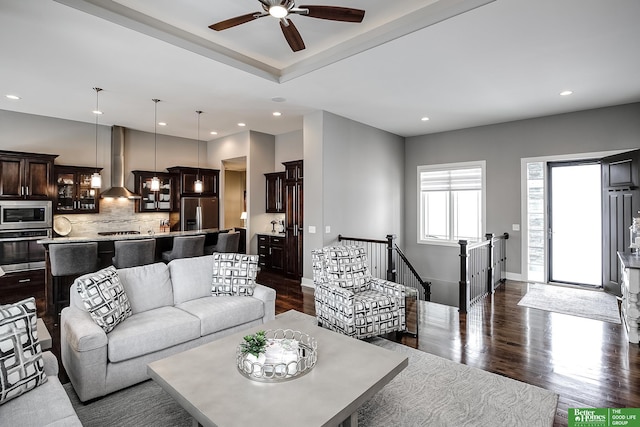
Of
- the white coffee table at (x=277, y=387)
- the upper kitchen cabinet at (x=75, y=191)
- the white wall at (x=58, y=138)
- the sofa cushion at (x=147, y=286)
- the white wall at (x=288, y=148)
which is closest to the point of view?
the white coffee table at (x=277, y=387)

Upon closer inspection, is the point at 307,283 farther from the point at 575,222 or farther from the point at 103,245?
the point at 575,222

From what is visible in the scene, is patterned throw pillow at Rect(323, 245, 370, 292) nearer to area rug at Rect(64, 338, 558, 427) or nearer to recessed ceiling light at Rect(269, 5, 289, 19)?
area rug at Rect(64, 338, 558, 427)

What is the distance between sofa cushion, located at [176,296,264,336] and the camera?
10.5ft

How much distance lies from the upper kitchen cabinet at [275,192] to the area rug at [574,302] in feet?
16.9

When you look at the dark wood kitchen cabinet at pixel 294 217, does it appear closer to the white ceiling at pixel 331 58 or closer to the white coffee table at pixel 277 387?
the white ceiling at pixel 331 58

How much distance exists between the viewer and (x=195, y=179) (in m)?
8.25

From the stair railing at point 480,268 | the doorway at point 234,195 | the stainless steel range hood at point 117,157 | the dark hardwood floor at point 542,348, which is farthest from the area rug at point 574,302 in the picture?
the stainless steel range hood at point 117,157

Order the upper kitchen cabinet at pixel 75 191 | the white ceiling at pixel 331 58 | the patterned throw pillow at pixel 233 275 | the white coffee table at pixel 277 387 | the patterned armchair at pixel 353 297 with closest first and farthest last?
the white coffee table at pixel 277 387
the white ceiling at pixel 331 58
the patterned armchair at pixel 353 297
the patterned throw pillow at pixel 233 275
the upper kitchen cabinet at pixel 75 191

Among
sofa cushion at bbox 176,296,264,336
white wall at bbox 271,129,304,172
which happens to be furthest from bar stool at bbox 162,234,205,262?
white wall at bbox 271,129,304,172

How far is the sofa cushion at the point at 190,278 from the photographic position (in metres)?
3.60

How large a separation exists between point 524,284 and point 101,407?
268 inches

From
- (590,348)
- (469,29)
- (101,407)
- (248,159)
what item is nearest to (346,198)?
(248,159)

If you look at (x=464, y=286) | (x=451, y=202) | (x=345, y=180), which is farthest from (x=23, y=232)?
(x=451, y=202)

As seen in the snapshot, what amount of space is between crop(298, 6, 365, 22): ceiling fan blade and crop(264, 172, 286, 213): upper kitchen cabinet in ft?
16.3
